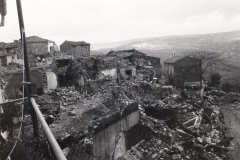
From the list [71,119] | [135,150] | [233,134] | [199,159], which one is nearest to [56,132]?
[71,119]

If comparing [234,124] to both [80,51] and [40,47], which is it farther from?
[40,47]

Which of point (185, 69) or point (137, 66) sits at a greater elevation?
point (137, 66)

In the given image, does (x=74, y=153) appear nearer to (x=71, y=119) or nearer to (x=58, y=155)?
(x=58, y=155)

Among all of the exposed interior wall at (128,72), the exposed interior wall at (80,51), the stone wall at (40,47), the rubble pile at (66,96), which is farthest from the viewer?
the stone wall at (40,47)

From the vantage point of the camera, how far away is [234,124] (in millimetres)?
14602

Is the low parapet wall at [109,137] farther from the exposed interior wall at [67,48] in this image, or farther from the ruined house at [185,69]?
the exposed interior wall at [67,48]

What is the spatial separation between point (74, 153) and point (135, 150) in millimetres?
2918

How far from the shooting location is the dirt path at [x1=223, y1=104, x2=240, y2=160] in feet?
35.0

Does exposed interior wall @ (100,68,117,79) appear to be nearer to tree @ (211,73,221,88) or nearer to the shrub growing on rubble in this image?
tree @ (211,73,221,88)

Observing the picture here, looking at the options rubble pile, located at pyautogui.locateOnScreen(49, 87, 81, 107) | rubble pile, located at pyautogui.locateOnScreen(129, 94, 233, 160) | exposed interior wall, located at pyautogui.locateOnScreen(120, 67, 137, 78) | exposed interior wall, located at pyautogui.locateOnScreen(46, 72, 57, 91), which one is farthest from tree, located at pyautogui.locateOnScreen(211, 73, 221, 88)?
exposed interior wall, located at pyautogui.locateOnScreen(46, 72, 57, 91)

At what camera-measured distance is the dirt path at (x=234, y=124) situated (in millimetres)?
10664

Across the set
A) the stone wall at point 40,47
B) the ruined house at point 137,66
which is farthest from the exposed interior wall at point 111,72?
the stone wall at point 40,47

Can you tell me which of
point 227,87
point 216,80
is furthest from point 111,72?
point 227,87

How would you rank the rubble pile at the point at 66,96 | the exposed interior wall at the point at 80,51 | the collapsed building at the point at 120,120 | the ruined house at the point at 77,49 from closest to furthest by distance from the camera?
the collapsed building at the point at 120,120 → the rubble pile at the point at 66,96 → the ruined house at the point at 77,49 → the exposed interior wall at the point at 80,51
